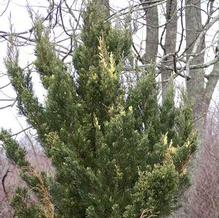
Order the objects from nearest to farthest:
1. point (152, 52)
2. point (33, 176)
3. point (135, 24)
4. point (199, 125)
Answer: point (33, 176), point (135, 24), point (199, 125), point (152, 52)

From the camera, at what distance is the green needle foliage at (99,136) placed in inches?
181

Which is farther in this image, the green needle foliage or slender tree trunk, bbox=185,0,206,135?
slender tree trunk, bbox=185,0,206,135

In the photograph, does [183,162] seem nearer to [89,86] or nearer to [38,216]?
[89,86]

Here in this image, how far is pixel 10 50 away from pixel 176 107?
171 centimetres

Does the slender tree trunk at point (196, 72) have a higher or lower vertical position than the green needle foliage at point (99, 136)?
higher

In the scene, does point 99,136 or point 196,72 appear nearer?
point 99,136

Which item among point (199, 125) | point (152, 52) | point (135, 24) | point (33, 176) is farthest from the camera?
point (152, 52)

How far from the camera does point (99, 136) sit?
183 inches

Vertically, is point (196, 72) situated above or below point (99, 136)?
above

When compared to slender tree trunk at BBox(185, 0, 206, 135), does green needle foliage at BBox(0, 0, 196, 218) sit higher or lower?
lower

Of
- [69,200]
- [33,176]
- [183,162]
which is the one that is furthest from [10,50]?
[183,162]

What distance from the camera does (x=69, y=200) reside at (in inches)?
190

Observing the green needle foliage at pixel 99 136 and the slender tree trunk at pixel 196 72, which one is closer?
the green needle foliage at pixel 99 136

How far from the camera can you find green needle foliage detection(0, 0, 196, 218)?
460cm
